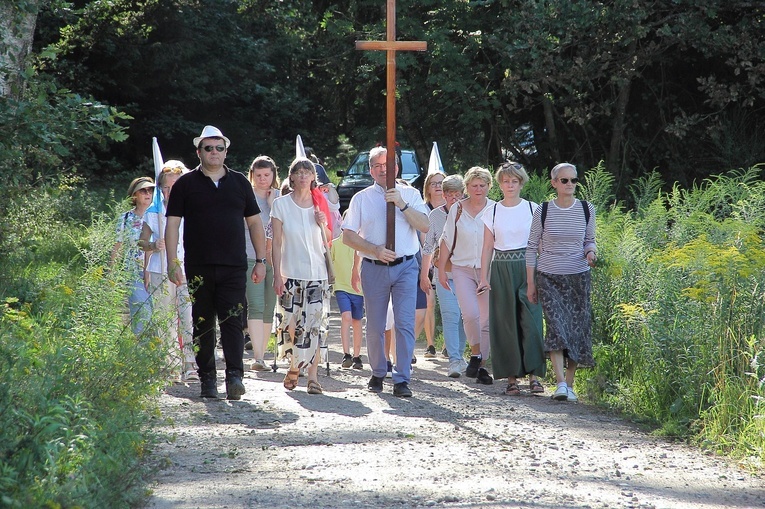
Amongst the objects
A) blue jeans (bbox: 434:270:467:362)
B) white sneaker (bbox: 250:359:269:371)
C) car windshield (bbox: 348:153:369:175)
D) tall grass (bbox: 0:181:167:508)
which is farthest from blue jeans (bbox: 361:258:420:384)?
Result: car windshield (bbox: 348:153:369:175)

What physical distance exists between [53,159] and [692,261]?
17.0 feet

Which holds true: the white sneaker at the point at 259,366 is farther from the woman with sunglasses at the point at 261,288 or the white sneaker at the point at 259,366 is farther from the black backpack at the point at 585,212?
the black backpack at the point at 585,212

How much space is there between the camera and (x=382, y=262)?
9383 mm

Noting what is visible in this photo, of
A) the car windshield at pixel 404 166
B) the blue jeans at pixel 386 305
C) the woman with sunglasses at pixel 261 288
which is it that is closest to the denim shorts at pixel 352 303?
the woman with sunglasses at pixel 261 288

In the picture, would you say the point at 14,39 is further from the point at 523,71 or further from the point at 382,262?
the point at 523,71

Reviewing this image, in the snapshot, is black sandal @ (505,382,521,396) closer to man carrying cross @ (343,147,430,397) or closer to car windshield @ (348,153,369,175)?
man carrying cross @ (343,147,430,397)

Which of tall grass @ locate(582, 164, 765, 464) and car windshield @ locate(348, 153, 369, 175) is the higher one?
car windshield @ locate(348, 153, 369, 175)

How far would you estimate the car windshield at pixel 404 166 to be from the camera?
26.2 m

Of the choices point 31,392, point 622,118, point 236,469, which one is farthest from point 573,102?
point 31,392

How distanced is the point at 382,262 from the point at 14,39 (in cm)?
396

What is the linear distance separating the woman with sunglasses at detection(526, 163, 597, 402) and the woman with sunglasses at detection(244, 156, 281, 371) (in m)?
2.82

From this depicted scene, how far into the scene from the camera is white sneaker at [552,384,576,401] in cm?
911

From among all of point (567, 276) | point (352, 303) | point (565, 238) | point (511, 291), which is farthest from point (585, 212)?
point (352, 303)

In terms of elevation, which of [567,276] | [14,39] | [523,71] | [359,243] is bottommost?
[567,276]
